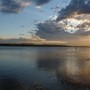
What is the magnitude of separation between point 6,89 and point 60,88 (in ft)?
25.5

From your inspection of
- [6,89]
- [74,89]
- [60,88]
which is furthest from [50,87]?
[6,89]

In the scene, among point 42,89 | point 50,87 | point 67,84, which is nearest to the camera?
point 42,89

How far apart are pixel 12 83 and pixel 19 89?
4.23 m

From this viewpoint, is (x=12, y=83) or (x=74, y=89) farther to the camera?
(x=12, y=83)

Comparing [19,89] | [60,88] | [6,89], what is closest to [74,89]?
[60,88]

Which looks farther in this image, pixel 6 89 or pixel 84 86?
pixel 84 86

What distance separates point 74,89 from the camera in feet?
Result: 95.0

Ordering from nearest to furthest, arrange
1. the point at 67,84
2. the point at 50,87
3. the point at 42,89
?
the point at 42,89, the point at 50,87, the point at 67,84

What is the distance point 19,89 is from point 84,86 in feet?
32.5

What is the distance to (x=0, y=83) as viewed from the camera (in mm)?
31562

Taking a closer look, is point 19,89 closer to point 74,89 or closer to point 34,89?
point 34,89

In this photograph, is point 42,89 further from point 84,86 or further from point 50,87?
point 84,86

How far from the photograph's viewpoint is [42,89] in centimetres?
2797

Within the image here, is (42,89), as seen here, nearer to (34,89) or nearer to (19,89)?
(34,89)
